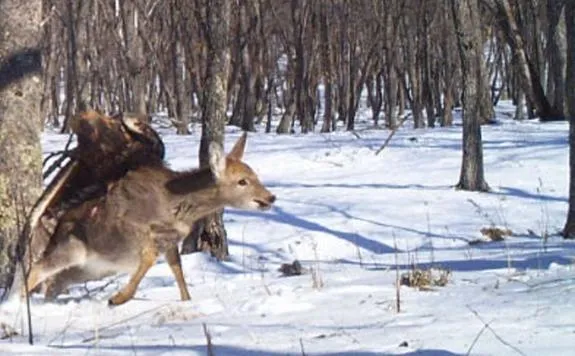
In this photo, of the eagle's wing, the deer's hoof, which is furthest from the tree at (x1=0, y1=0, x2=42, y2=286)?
the deer's hoof

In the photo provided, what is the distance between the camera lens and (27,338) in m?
6.13

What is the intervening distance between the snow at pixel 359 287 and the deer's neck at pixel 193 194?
549 millimetres

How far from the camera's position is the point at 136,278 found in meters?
7.33

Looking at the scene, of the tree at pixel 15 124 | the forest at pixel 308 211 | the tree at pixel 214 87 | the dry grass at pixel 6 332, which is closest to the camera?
the forest at pixel 308 211

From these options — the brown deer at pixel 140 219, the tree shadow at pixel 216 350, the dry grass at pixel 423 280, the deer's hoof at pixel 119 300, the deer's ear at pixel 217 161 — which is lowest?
the deer's hoof at pixel 119 300

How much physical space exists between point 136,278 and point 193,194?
660 millimetres

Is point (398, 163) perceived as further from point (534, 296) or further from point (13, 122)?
point (534, 296)

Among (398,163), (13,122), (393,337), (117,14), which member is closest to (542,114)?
(398,163)

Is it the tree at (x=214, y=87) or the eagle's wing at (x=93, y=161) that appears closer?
the eagle's wing at (x=93, y=161)

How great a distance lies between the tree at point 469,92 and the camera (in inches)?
635

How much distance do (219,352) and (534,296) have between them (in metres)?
1.80

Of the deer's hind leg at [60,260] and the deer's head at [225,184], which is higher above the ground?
the deer's head at [225,184]

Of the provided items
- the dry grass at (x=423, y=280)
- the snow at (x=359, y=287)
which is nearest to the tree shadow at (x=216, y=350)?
the snow at (x=359, y=287)

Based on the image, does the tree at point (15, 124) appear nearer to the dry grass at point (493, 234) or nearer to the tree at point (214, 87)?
the tree at point (214, 87)
